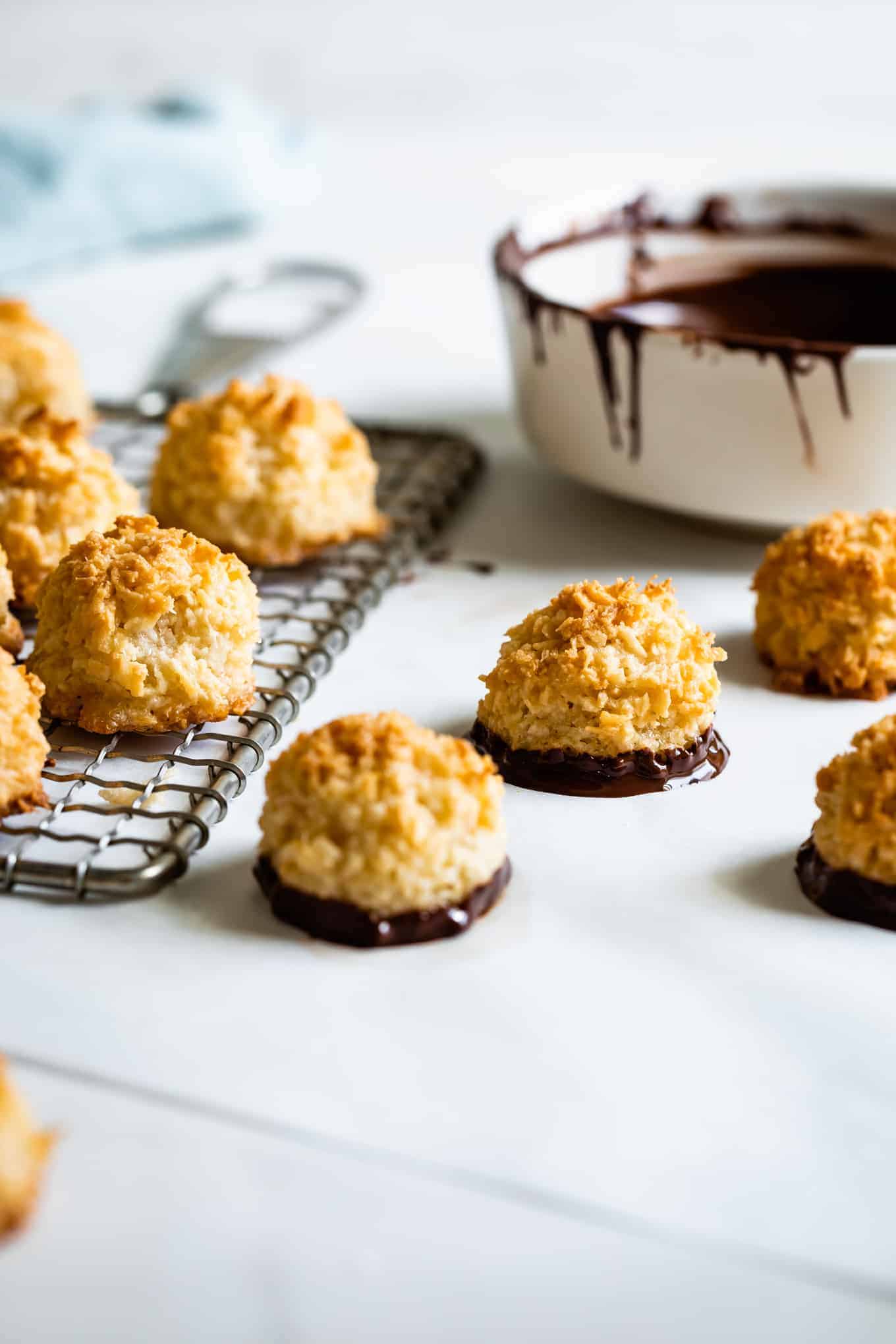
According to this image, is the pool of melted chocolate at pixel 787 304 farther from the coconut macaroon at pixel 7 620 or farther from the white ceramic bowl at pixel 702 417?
the coconut macaroon at pixel 7 620

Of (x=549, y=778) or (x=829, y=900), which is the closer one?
(x=829, y=900)

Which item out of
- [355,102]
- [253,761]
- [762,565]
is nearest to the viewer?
[253,761]

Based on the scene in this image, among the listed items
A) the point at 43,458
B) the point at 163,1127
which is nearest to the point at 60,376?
the point at 43,458

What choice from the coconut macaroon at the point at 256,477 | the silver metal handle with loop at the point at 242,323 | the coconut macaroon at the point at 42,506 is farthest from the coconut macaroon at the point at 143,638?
the silver metal handle with loop at the point at 242,323

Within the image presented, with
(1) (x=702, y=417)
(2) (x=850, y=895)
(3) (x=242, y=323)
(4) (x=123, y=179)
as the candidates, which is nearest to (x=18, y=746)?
(2) (x=850, y=895)

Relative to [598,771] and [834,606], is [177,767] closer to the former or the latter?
[598,771]

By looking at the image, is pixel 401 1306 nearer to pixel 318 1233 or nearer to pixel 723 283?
pixel 318 1233

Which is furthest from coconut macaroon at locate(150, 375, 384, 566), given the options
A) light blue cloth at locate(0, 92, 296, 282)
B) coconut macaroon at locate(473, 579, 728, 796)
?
light blue cloth at locate(0, 92, 296, 282)
